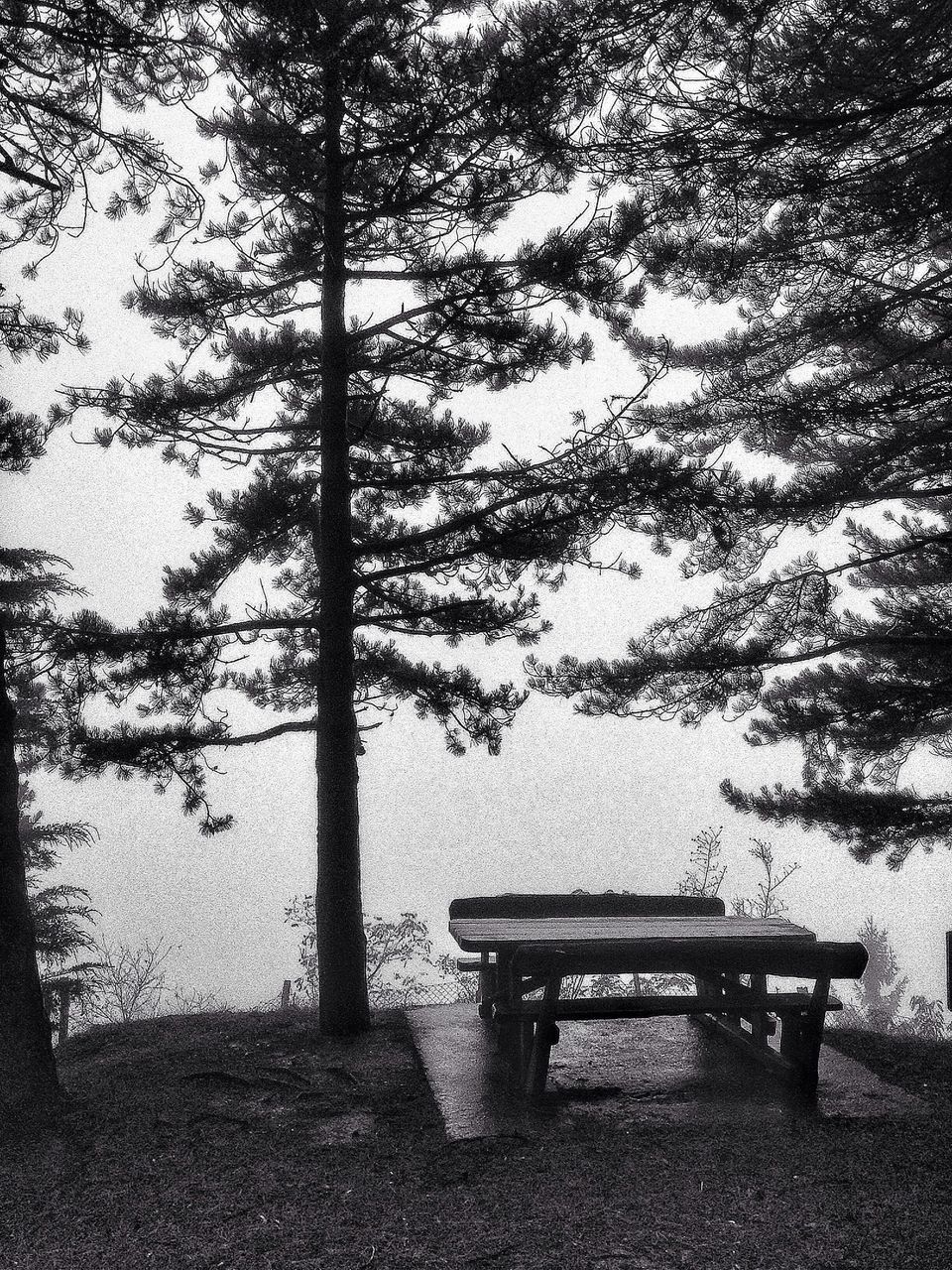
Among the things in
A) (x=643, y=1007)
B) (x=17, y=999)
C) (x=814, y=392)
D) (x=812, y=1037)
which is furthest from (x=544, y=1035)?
(x=814, y=392)

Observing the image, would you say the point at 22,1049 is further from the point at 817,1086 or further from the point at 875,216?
the point at 875,216

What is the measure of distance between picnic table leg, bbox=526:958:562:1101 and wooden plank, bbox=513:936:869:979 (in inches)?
3.2

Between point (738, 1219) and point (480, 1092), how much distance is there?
69.8 inches

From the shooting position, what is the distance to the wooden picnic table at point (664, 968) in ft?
15.6

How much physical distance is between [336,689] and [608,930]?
8.55ft

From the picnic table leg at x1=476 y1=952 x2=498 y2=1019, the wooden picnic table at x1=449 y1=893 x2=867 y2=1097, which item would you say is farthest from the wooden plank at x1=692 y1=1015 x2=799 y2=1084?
the picnic table leg at x1=476 y1=952 x2=498 y2=1019

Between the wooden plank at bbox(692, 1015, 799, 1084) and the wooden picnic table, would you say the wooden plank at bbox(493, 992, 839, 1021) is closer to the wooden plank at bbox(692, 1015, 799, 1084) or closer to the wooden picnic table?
the wooden picnic table

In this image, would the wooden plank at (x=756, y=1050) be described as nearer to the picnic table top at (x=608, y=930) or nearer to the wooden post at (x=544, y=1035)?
the picnic table top at (x=608, y=930)

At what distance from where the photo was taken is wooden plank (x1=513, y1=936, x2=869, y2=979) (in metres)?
4.71

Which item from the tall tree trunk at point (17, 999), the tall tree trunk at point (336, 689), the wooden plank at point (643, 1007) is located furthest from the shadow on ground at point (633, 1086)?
the tall tree trunk at point (17, 999)

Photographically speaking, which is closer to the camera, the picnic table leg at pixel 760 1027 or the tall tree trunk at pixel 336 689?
the picnic table leg at pixel 760 1027

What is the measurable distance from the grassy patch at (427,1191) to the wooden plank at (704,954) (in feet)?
2.34

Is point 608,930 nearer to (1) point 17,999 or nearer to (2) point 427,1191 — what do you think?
(2) point 427,1191

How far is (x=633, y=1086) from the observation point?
5250mm
